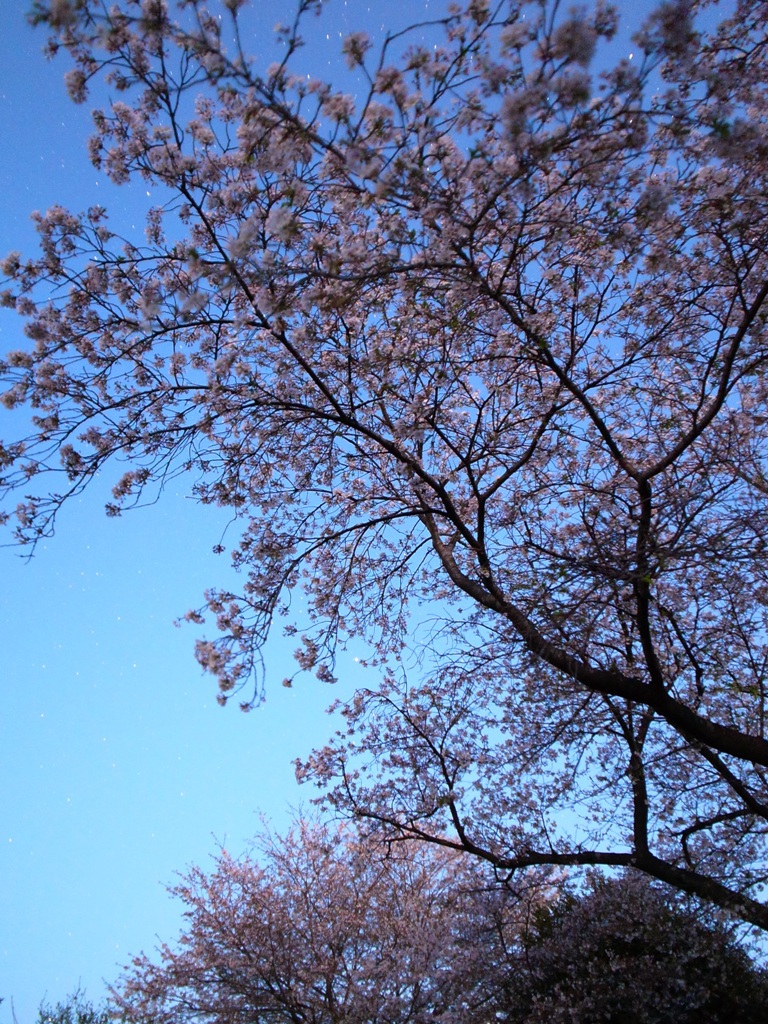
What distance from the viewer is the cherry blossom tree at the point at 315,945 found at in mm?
10703

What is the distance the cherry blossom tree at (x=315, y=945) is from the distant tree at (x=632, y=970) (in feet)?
5.90

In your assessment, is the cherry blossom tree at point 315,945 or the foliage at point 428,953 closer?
the foliage at point 428,953

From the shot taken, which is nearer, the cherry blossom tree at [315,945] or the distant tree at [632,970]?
the distant tree at [632,970]

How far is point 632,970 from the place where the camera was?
7207 millimetres

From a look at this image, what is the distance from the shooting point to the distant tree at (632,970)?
6883mm

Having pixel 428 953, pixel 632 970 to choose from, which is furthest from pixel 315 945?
pixel 632 970

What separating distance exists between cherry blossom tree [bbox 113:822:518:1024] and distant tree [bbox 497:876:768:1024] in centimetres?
180

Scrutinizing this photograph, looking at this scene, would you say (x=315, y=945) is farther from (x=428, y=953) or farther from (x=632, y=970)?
(x=632, y=970)

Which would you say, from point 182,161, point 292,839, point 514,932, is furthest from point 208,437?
point 292,839

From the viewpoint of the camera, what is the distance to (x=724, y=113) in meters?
4.50

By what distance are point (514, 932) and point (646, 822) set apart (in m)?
2.70

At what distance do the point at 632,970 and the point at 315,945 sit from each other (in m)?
6.38

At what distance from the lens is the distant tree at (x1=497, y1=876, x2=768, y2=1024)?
271 inches

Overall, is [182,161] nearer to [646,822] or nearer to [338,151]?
[338,151]
